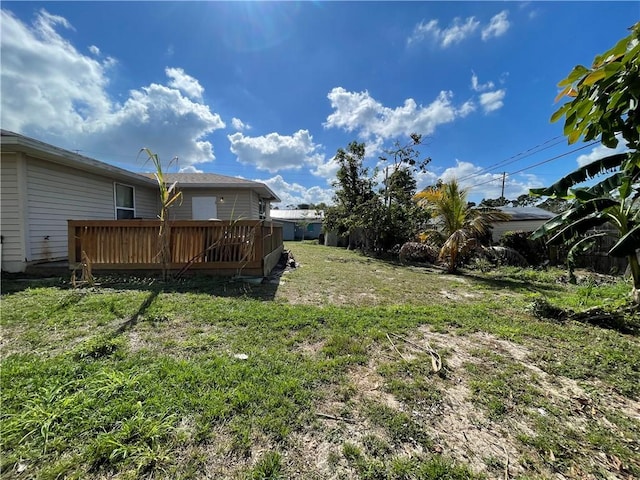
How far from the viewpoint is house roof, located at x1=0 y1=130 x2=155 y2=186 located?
223 inches

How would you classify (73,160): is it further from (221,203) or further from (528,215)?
(528,215)

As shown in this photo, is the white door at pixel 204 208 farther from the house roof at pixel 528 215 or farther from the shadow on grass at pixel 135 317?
the house roof at pixel 528 215

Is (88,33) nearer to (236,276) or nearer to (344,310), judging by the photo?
(236,276)

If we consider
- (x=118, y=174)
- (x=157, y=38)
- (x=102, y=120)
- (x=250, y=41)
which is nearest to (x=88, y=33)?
(x=157, y=38)

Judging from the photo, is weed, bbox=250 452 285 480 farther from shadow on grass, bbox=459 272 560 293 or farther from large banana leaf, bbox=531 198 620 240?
shadow on grass, bbox=459 272 560 293

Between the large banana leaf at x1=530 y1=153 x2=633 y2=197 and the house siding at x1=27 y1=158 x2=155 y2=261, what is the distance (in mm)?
11230

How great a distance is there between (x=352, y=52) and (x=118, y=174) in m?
8.91

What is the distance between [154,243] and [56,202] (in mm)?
3552

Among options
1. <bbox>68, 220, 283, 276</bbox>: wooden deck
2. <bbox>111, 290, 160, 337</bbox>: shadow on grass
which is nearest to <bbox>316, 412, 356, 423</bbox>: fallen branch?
<bbox>111, 290, 160, 337</bbox>: shadow on grass

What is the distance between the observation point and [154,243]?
240 inches

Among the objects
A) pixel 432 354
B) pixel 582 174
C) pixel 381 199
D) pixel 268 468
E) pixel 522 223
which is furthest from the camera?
pixel 522 223

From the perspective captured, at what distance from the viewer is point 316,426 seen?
6.20 ft

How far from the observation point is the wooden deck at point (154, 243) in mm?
6043

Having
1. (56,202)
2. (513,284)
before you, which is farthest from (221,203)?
(513,284)
